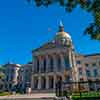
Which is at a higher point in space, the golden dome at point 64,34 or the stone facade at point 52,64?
the golden dome at point 64,34

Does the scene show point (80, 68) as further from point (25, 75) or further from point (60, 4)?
point (60, 4)

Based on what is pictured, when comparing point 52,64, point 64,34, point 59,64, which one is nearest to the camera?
point 59,64

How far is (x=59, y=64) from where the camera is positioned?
81.4 m

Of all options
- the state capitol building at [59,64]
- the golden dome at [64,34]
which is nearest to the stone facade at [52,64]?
the state capitol building at [59,64]

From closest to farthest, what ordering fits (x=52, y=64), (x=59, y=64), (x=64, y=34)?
(x=59, y=64) < (x=52, y=64) < (x=64, y=34)

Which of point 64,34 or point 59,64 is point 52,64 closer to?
point 59,64

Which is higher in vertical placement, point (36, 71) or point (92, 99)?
point (36, 71)

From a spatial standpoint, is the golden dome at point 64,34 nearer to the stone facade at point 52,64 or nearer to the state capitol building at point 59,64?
the state capitol building at point 59,64

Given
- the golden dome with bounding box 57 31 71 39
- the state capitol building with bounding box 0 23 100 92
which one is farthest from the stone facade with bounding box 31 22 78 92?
the golden dome with bounding box 57 31 71 39

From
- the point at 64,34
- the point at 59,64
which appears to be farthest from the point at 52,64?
the point at 64,34

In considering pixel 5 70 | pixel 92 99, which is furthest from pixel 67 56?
pixel 92 99

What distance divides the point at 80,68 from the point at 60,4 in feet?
264

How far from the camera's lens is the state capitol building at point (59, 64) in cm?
7756

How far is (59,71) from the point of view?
78.4 m
